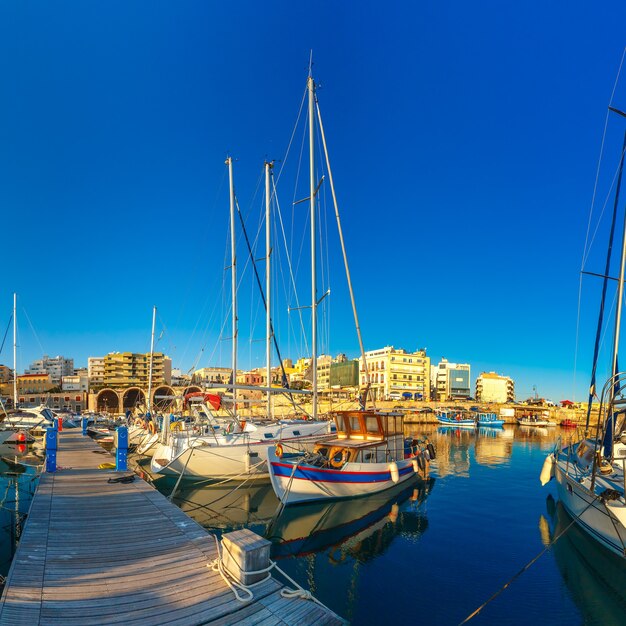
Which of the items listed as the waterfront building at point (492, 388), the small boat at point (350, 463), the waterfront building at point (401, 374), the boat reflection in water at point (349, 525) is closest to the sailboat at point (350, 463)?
the small boat at point (350, 463)

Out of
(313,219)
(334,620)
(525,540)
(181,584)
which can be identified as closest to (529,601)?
(525,540)

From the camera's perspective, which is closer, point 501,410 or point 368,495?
point 368,495

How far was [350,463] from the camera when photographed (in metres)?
20.3

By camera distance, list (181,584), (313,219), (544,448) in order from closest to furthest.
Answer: (181,584) → (313,219) → (544,448)

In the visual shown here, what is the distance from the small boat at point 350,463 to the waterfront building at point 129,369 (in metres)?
115

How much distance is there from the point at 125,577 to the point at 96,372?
157901mm

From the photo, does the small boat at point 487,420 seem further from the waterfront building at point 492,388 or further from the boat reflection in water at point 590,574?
the waterfront building at point 492,388

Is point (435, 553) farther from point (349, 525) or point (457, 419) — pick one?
point (457, 419)

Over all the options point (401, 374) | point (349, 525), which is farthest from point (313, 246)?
point (401, 374)

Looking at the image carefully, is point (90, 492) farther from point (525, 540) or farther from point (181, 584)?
point (525, 540)

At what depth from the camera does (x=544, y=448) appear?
4706cm

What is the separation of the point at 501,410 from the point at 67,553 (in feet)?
347

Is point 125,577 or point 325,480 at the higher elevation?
point 125,577

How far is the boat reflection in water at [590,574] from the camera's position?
10.8 metres
